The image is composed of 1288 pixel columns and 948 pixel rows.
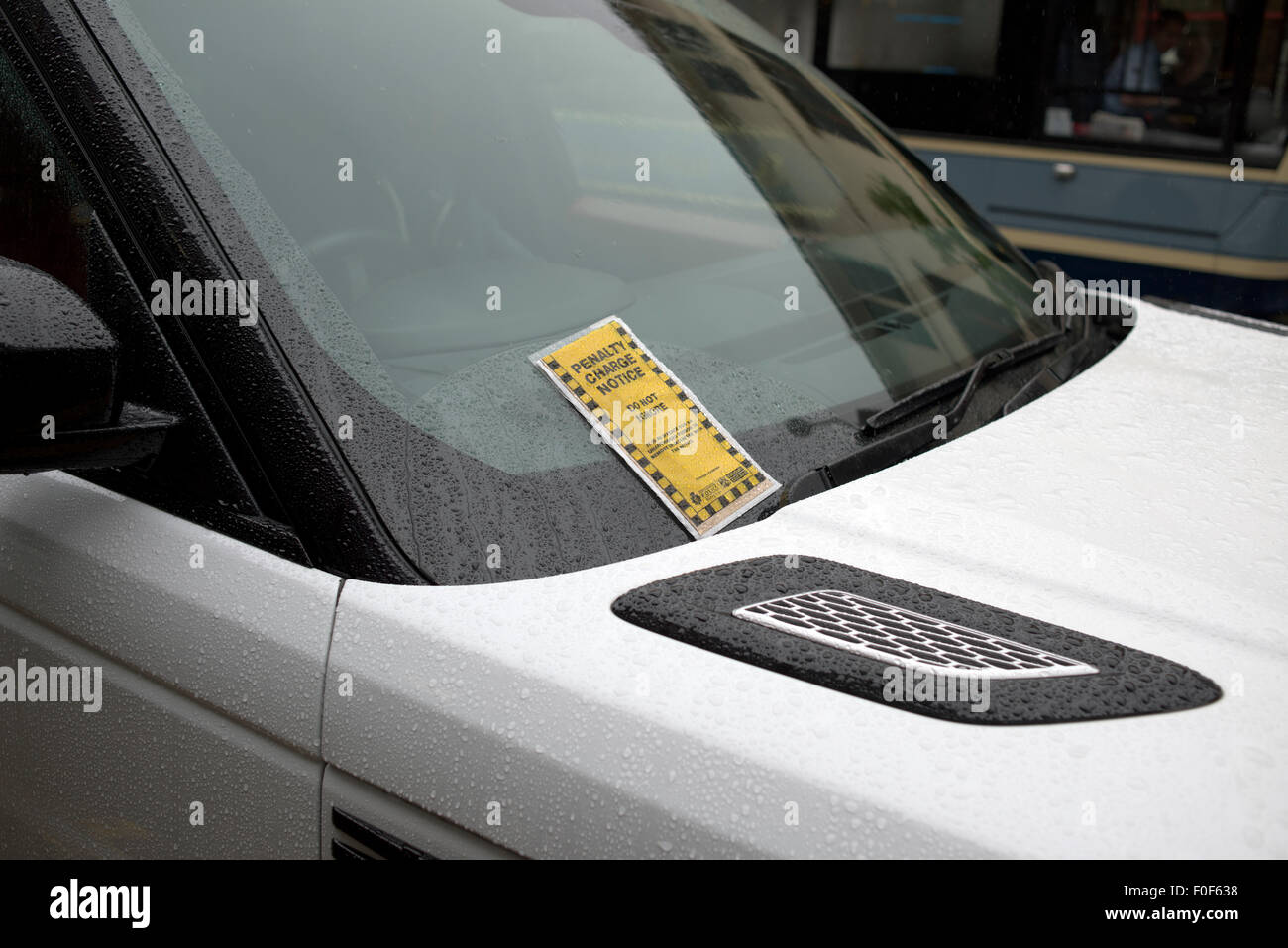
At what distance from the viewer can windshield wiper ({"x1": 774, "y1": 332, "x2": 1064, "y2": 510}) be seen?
5.05ft

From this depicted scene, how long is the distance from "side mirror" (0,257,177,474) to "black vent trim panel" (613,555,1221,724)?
59 cm

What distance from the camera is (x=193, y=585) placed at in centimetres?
140

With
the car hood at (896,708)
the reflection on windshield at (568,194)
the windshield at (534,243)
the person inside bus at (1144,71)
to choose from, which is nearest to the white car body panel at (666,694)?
the car hood at (896,708)

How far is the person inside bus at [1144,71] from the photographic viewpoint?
6141 millimetres

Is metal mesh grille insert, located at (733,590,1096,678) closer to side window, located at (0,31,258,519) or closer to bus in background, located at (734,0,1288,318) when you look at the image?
side window, located at (0,31,258,519)

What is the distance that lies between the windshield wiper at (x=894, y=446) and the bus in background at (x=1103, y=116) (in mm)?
4935

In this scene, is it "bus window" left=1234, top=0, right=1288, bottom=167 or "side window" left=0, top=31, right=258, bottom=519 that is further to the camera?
"bus window" left=1234, top=0, right=1288, bottom=167

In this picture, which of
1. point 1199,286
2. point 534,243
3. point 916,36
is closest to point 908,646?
point 534,243

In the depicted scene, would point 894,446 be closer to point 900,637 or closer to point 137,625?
point 900,637

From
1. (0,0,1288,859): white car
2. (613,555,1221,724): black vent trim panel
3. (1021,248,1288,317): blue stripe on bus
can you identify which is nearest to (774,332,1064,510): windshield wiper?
(0,0,1288,859): white car

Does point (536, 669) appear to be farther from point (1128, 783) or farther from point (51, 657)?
point (51, 657)

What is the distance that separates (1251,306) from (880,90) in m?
2.21

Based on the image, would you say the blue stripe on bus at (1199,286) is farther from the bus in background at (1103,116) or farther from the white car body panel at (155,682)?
the white car body panel at (155,682)

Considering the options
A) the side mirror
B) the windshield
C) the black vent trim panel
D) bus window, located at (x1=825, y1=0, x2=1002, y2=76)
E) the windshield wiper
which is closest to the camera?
the black vent trim panel
